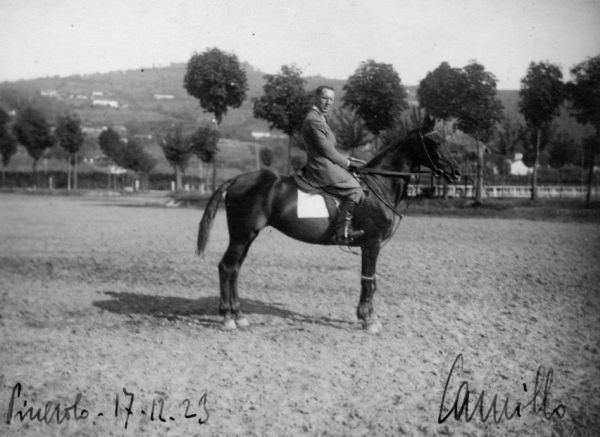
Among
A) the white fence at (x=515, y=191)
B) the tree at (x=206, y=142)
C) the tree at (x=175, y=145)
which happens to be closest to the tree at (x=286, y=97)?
the tree at (x=206, y=142)

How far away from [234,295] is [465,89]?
22.2 meters

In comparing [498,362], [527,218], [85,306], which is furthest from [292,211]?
[527,218]

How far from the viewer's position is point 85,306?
7.92 m

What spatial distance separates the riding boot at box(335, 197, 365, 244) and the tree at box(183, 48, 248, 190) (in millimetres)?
21973

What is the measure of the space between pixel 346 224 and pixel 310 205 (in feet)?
1.91

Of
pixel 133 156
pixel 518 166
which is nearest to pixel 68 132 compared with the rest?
pixel 133 156

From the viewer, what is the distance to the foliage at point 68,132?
59.5 meters

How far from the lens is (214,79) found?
96.7 ft

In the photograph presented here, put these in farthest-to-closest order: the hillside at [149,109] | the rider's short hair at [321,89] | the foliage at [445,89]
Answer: the hillside at [149,109]
the foliage at [445,89]
the rider's short hair at [321,89]

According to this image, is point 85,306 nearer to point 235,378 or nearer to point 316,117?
point 235,378

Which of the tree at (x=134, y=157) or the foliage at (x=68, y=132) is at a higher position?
the foliage at (x=68, y=132)

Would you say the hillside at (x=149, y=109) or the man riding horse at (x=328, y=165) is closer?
the man riding horse at (x=328, y=165)

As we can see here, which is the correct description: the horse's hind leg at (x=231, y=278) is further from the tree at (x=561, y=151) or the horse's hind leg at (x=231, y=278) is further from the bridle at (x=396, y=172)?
the tree at (x=561, y=151)
